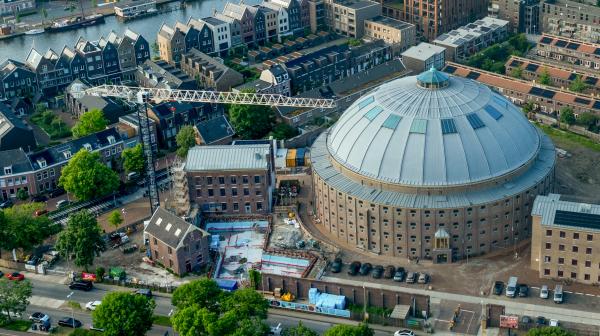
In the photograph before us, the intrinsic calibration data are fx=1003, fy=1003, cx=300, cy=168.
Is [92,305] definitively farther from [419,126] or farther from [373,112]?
[419,126]

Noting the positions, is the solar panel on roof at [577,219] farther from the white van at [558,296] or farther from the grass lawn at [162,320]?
the grass lawn at [162,320]

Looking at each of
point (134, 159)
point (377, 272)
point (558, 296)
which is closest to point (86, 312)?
point (134, 159)

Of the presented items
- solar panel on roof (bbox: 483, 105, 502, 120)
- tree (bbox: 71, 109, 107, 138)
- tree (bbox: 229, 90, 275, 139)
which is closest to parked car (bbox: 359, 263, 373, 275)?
solar panel on roof (bbox: 483, 105, 502, 120)

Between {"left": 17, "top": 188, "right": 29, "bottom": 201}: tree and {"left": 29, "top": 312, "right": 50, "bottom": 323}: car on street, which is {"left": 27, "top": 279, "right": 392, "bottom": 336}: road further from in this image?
{"left": 17, "top": 188, "right": 29, "bottom": 201}: tree

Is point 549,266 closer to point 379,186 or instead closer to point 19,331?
point 379,186

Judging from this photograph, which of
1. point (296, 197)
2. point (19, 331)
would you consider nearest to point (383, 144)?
point (296, 197)

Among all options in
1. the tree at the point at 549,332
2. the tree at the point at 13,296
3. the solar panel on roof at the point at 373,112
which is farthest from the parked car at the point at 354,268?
the tree at the point at 13,296
